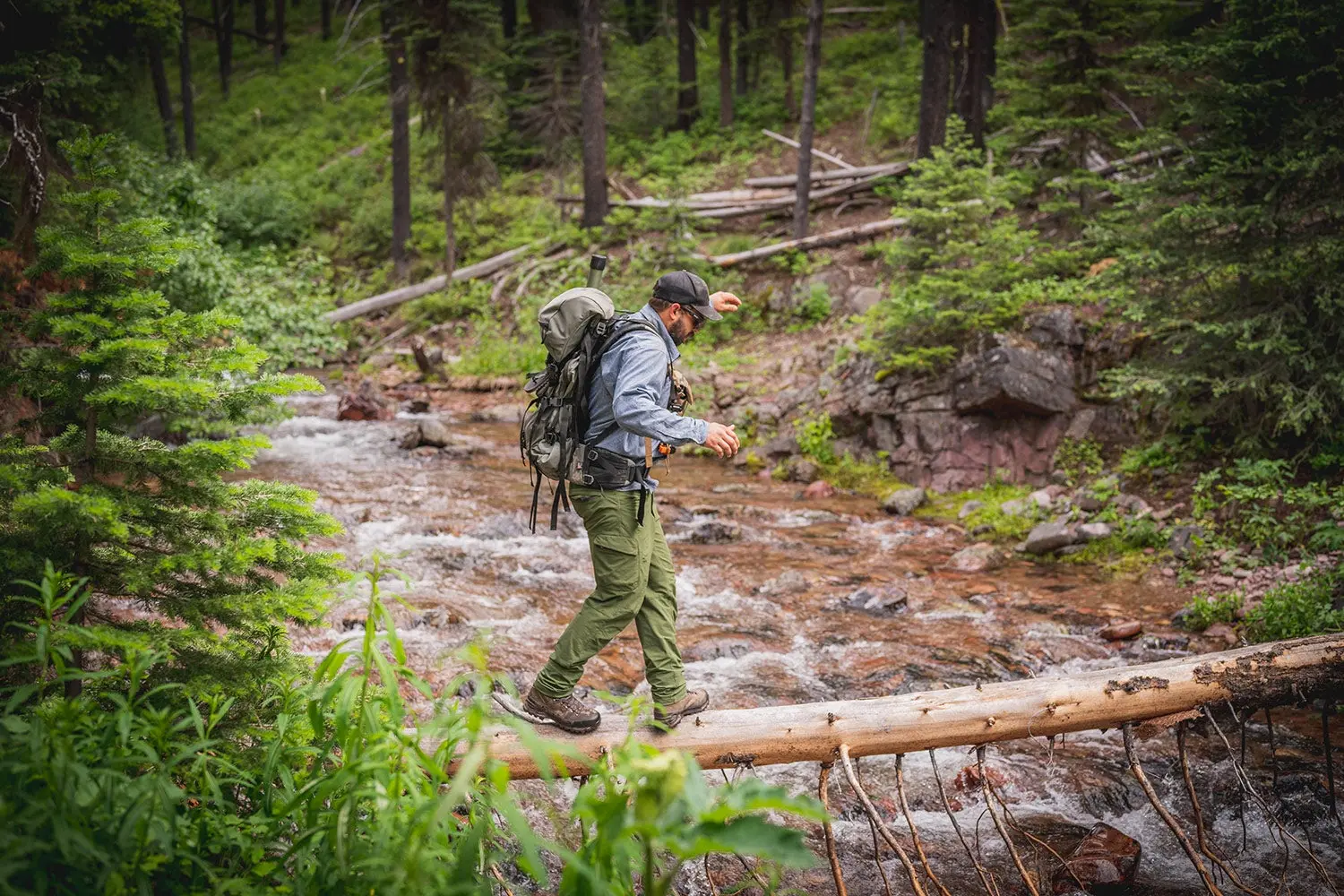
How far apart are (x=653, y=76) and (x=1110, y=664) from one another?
25734 mm

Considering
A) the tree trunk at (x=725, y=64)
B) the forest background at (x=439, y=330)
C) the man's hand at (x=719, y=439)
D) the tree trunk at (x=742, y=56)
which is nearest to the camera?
the forest background at (x=439, y=330)

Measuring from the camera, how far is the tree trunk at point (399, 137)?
2139 cm

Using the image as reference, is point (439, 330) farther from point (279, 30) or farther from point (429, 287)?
point (279, 30)

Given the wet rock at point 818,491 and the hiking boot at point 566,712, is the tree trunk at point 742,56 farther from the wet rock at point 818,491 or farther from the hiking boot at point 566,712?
the hiking boot at point 566,712

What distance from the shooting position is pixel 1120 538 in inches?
339

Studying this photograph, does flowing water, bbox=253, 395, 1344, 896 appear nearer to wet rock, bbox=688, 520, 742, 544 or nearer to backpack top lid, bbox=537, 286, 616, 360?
wet rock, bbox=688, 520, 742, 544

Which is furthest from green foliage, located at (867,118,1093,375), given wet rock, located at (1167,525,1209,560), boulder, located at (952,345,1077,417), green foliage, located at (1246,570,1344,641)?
green foliage, located at (1246,570,1344,641)

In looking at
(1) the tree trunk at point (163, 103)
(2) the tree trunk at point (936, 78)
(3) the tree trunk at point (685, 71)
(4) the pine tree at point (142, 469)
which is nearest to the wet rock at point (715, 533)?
(4) the pine tree at point (142, 469)

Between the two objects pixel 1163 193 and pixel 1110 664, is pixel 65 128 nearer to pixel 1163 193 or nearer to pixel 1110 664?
pixel 1110 664

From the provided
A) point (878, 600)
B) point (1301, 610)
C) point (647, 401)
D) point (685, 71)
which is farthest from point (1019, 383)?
point (685, 71)

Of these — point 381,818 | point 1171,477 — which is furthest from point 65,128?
point 1171,477

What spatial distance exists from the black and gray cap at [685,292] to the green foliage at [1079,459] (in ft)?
24.0

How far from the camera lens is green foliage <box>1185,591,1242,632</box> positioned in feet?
22.7

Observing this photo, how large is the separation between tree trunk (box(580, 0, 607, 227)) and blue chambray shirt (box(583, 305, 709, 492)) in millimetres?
17854
